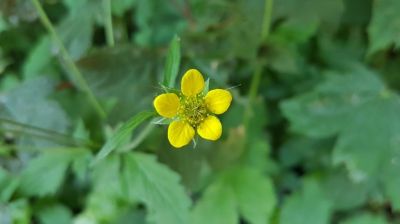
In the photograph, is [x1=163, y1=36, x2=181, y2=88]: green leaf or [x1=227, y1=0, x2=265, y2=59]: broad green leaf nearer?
[x1=163, y1=36, x2=181, y2=88]: green leaf

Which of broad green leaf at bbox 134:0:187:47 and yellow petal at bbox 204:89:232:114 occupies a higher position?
yellow petal at bbox 204:89:232:114

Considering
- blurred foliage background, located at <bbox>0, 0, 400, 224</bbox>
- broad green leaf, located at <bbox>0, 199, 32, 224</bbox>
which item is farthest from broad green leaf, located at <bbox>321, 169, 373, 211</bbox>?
broad green leaf, located at <bbox>0, 199, 32, 224</bbox>

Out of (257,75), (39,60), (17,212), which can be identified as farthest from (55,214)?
(257,75)

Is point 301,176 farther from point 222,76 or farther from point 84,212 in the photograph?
point 84,212

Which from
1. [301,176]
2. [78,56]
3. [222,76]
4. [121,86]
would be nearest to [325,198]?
[301,176]

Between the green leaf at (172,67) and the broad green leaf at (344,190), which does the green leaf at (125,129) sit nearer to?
the green leaf at (172,67)

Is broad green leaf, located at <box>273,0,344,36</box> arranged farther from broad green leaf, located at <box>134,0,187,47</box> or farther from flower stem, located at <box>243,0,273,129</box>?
broad green leaf, located at <box>134,0,187,47</box>

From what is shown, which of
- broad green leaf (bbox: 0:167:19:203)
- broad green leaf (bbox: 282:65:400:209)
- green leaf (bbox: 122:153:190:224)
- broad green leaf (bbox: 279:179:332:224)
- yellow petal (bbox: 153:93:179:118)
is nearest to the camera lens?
yellow petal (bbox: 153:93:179:118)
